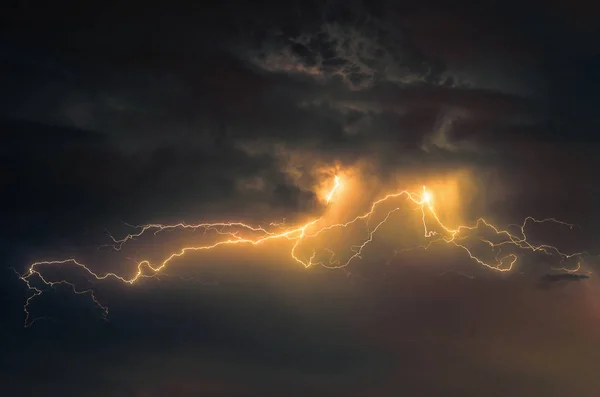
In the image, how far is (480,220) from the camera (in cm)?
948

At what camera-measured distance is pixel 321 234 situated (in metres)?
9.74

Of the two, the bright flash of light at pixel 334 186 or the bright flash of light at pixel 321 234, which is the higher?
the bright flash of light at pixel 334 186

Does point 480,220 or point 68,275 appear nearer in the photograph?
point 480,220

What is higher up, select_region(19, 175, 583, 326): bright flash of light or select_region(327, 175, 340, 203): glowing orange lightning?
select_region(327, 175, 340, 203): glowing orange lightning

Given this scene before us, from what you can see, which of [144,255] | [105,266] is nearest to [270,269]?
[144,255]

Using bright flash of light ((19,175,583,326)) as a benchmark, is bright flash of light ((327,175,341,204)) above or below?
above

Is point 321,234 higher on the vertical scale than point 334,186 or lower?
lower

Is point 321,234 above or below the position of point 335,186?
below

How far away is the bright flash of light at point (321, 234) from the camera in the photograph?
948 centimetres

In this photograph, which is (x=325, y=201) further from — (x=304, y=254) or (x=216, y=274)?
(x=216, y=274)

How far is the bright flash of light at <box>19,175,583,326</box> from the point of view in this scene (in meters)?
9.48

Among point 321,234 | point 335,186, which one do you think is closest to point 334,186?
point 335,186

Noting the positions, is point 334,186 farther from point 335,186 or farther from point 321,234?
point 321,234

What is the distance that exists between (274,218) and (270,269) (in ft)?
2.52
